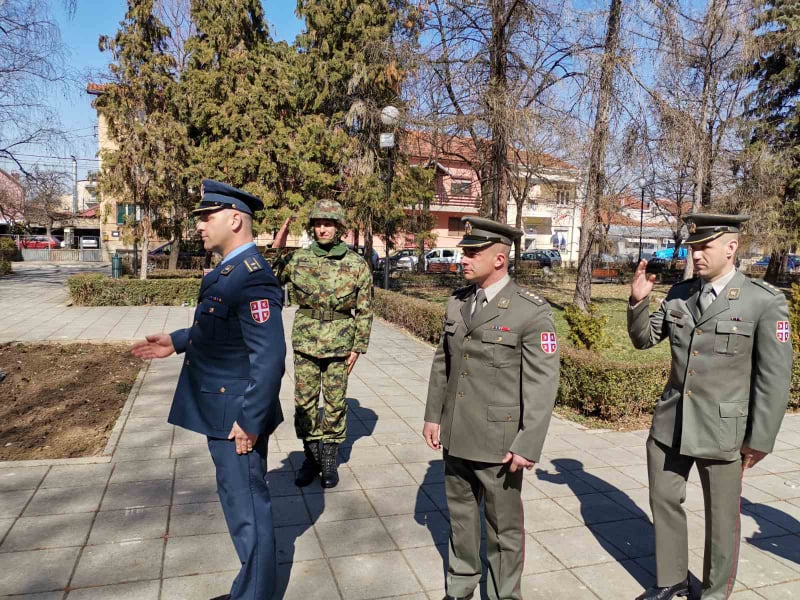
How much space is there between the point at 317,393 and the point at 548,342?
2.27 meters

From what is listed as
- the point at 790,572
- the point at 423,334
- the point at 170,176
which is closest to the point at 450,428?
the point at 790,572

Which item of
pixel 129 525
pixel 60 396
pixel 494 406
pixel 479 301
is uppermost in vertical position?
pixel 479 301

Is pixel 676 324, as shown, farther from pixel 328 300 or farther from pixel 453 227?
pixel 453 227

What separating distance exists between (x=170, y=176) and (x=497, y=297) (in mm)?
16325

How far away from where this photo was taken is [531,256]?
139 ft

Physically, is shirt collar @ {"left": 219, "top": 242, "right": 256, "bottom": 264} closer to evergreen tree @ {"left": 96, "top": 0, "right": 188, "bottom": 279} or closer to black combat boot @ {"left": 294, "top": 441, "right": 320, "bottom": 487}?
black combat boot @ {"left": 294, "top": 441, "right": 320, "bottom": 487}

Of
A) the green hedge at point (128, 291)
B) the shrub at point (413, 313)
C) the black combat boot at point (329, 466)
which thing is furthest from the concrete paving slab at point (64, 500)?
the green hedge at point (128, 291)

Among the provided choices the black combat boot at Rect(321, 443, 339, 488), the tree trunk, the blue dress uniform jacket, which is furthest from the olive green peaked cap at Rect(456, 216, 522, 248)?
the tree trunk

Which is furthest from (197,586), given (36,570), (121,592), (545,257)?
(545,257)

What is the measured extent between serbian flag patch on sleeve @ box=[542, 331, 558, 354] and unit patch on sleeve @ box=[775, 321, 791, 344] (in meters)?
1.10

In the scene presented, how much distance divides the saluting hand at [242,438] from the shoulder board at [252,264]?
0.68 m

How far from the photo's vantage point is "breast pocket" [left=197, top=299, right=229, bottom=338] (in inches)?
107

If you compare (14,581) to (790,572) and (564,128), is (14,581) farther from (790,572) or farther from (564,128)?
(564,128)

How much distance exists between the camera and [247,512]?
9.07 ft
